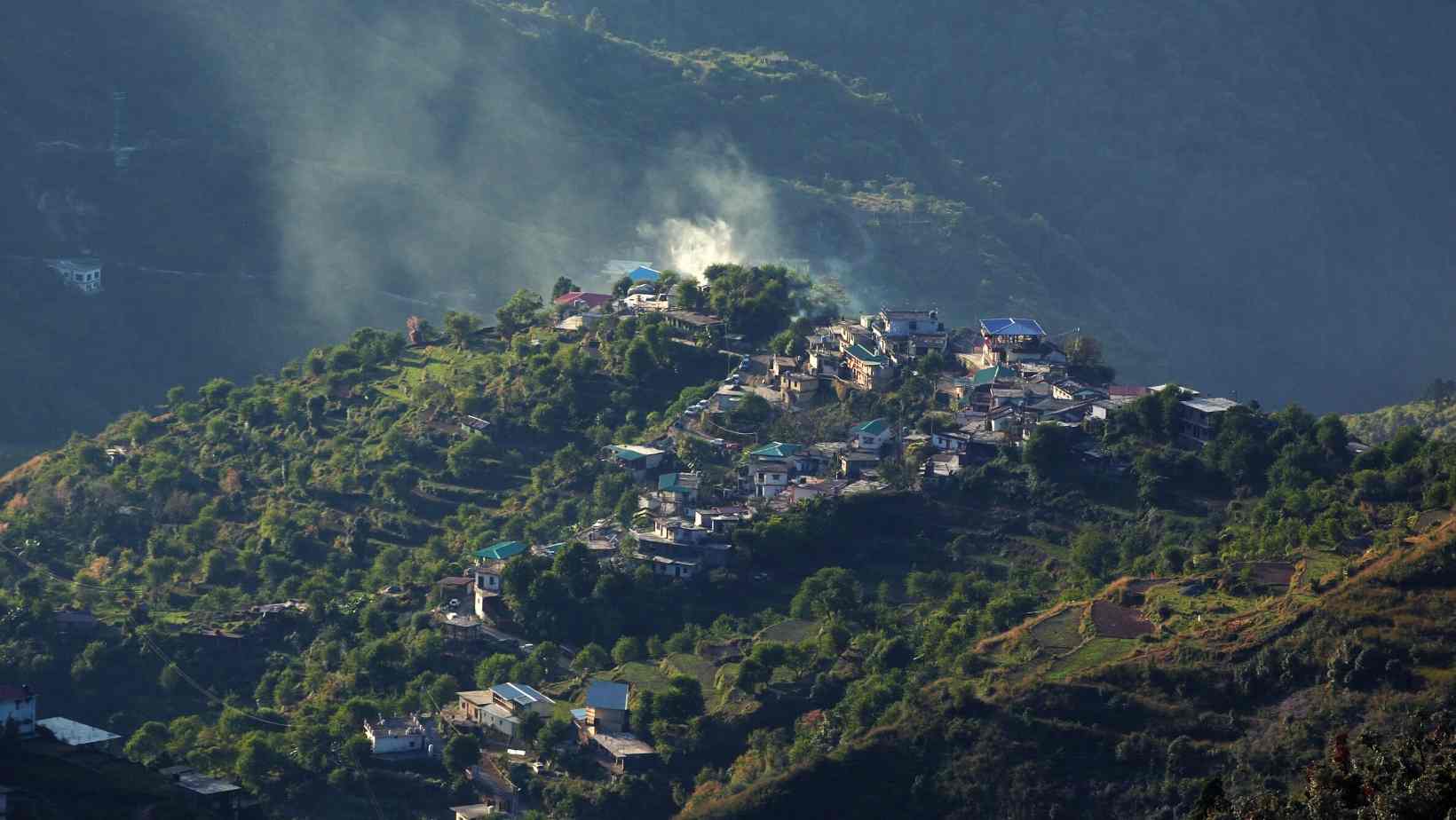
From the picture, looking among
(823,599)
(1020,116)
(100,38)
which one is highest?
(1020,116)

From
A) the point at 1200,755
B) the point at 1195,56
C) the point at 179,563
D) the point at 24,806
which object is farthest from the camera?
the point at 1195,56

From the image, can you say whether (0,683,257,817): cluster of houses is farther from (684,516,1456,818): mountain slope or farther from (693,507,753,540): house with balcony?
(693,507,753,540): house with balcony

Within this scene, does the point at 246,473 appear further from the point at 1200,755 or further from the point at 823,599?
the point at 1200,755

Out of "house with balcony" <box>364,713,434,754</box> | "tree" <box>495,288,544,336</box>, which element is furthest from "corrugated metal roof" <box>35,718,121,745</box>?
"tree" <box>495,288,544,336</box>

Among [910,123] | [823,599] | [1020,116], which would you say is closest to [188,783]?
[823,599]

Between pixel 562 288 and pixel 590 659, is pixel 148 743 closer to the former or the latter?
pixel 590 659

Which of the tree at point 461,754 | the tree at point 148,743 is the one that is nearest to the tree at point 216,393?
the tree at point 148,743
